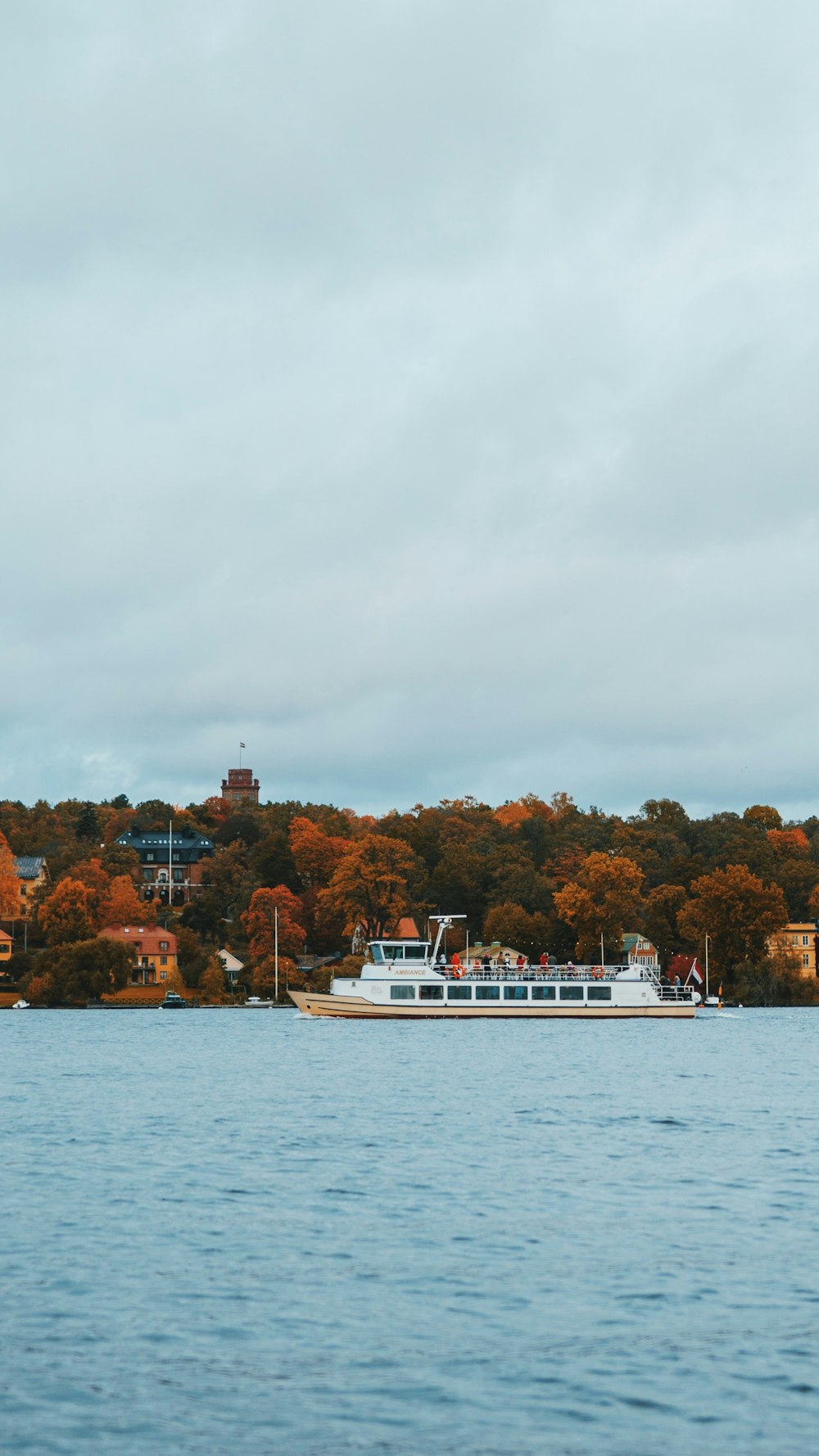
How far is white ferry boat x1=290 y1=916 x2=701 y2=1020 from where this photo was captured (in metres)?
128

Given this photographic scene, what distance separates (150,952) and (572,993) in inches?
2977

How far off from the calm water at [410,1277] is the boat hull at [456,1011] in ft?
229

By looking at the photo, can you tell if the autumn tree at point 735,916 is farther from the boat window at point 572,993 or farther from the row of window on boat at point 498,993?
the boat window at point 572,993


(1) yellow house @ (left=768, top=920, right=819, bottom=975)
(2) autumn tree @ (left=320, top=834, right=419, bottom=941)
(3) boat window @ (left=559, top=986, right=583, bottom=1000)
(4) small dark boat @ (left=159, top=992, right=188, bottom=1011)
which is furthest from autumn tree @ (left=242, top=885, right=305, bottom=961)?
(1) yellow house @ (left=768, top=920, right=819, bottom=975)

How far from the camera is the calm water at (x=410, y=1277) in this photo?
17.9 metres

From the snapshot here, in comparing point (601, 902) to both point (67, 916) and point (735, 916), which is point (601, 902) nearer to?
point (735, 916)

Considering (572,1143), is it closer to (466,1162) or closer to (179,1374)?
(466,1162)

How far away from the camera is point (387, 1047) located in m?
96.3

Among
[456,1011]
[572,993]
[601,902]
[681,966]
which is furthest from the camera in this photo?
[681,966]

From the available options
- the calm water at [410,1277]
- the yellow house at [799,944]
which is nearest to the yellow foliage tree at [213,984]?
the yellow house at [799,944]

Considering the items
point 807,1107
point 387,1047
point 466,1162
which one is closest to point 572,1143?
point 466,1162

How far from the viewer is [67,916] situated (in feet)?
589

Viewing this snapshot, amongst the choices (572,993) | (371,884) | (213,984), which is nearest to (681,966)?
(371,884)

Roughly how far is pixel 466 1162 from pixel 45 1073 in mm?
42740
